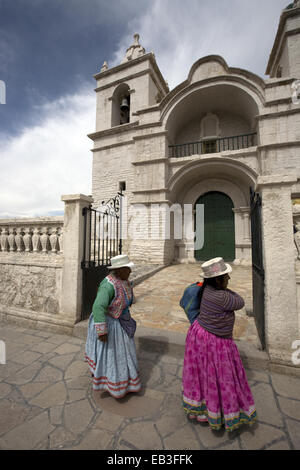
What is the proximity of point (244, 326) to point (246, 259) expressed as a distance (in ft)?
23.2

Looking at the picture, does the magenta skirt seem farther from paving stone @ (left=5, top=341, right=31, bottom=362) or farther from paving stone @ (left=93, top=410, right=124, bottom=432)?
paving stone @ (left=5, top=341, right=31, bottom=362)

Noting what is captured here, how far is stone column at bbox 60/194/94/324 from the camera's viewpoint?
3.55 m

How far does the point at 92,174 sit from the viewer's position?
12172mm

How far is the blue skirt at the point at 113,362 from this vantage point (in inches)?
80.1

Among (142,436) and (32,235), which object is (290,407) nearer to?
(142,436)

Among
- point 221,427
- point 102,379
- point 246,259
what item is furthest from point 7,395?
point 246,259

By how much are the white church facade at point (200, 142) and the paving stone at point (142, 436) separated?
761 centimetres

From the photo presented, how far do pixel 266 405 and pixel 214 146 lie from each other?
38.4 feet

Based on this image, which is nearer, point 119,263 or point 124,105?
point 119,263

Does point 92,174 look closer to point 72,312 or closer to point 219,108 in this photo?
point 219,108

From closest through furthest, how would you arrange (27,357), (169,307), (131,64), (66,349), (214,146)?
(27,357)
(66,349)
(169,307)
(214,146)
(131,64)

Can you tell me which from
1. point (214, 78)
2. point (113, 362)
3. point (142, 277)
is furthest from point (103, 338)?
point (214, 78)

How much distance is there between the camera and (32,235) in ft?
14.1

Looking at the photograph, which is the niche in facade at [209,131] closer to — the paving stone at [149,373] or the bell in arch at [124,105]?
the bell in arch at [124,105]
